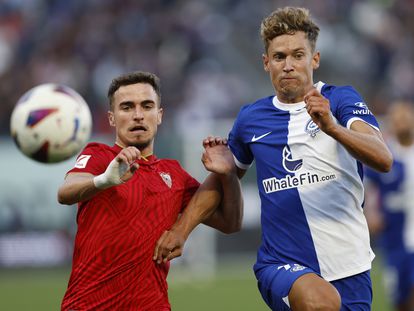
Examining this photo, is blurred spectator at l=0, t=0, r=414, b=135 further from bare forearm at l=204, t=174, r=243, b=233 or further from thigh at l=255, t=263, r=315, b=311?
thigh at l=255, t=263, r=315, b=311

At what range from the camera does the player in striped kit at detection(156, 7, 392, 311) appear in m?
6.37

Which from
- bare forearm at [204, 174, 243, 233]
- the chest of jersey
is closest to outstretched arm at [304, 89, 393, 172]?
the chest of jersey

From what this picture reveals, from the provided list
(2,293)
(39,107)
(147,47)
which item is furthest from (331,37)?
(39,107)

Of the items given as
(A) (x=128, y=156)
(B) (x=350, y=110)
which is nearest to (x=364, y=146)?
(B) (x=350, y=110)

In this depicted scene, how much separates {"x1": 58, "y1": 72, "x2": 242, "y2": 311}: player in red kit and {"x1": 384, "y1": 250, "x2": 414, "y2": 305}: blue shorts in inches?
201

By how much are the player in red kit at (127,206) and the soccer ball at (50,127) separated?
0.61m

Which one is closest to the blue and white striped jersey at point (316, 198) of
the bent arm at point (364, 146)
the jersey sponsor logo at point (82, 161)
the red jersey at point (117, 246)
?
the bent arm at point (364, 146)

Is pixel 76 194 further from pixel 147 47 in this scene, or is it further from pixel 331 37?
pixel 331 37

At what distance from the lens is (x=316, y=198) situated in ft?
21.1

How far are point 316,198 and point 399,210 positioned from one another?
520 cm

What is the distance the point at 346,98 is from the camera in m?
6.32

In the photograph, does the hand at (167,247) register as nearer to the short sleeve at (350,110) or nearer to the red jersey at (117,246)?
the red jersey at (117,246)

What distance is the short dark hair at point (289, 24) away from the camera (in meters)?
6.51

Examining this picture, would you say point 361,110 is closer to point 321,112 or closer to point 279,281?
point 321,112
